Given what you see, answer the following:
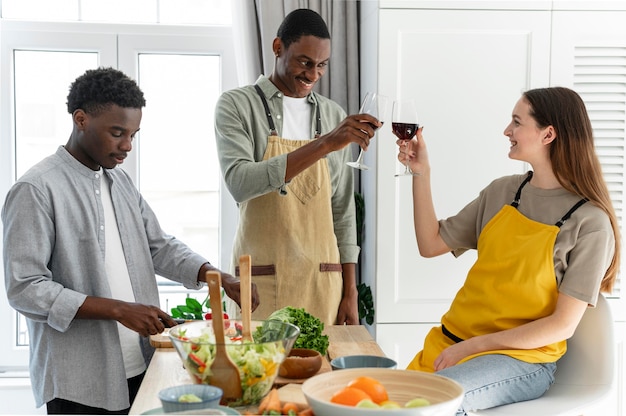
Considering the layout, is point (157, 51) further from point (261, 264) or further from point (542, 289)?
point (542, 289)

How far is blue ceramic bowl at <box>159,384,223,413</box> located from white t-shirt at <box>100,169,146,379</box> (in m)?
0.95

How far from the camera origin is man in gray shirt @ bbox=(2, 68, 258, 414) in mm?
1877

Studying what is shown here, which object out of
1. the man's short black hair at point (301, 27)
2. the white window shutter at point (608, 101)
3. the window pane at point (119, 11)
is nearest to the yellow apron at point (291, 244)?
the man's short black hair at point (301, 27)

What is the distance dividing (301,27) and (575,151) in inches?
38.2

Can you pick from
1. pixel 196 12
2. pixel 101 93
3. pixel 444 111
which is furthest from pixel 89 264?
pixel 196 12

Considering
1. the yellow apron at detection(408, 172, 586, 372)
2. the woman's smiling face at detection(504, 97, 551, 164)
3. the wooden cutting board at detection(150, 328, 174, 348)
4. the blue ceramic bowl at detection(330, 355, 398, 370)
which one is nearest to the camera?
the blue ceramic bowl at detection(330, 355, 398, 370)

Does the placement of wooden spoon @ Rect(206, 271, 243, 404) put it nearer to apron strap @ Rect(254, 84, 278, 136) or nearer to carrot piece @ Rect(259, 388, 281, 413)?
carrot piece @ Rect(259, 388, 281, 413)

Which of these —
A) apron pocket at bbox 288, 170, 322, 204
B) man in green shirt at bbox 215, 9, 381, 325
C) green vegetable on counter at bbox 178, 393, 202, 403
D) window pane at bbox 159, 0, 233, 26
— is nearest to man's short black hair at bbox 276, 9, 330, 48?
man in green shirt at bbox 215, 9, 381, 325

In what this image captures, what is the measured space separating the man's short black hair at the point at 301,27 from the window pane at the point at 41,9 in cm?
155

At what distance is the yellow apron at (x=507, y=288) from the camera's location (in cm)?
206

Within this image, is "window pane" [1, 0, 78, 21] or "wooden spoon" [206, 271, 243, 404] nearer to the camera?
"wooden spoon" [206, 271, 243, 404]

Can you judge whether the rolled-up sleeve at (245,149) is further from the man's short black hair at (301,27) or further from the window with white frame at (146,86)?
the window with white frame at (146,86)

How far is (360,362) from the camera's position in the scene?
1548mm

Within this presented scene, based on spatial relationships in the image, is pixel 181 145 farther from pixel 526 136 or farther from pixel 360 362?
pixel 360 362
